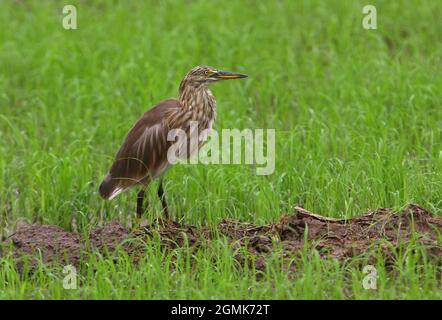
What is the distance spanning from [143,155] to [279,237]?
1556 millimetres

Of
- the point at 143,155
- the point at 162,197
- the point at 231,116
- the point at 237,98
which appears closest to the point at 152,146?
the point at 143,155

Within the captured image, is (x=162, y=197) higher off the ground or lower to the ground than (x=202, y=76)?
lower

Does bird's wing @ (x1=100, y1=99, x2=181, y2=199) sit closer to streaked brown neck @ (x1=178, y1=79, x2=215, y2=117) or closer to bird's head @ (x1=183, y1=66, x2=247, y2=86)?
streaked brown neck @ (x1=178, y1=79, x2=215, y2=117)

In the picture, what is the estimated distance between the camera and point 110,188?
832 centimetres

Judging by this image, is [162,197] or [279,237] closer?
[279,237]

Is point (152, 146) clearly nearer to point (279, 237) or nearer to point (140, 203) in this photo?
point (140, 203)

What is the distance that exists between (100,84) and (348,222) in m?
4.46

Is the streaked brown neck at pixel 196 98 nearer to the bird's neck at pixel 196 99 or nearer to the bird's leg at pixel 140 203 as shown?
the bird's neck at pixel 196 99

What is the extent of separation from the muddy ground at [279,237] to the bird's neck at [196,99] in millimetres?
1147

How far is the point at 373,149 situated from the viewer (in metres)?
9.16

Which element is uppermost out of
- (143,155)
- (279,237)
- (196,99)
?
(196,99)

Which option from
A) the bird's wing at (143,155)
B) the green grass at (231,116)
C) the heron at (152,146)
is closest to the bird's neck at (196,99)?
the heron at (152,146)
